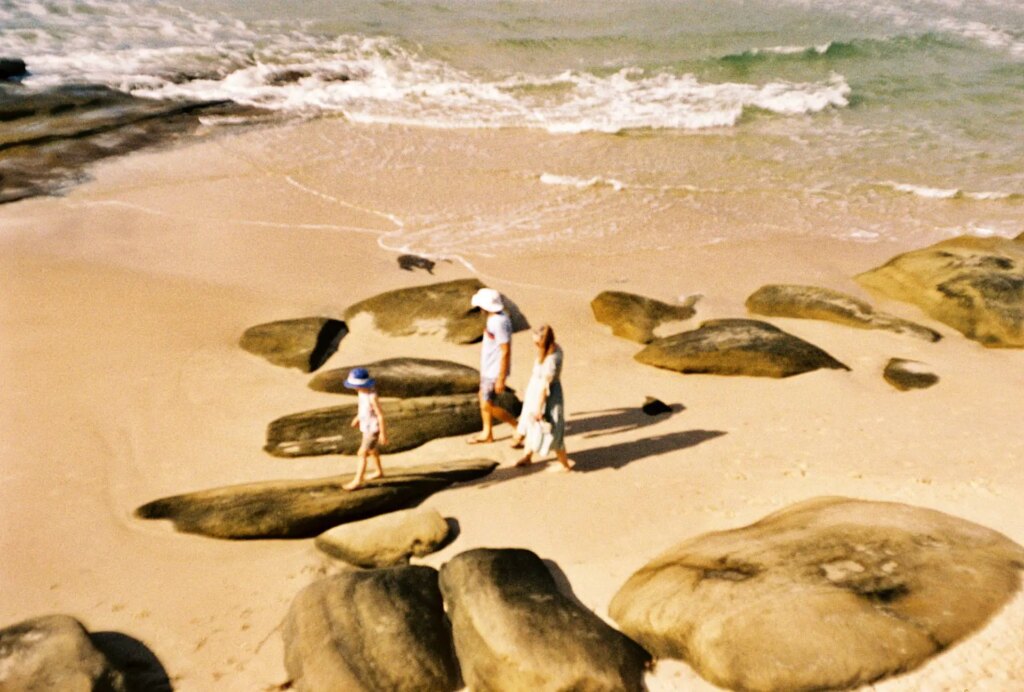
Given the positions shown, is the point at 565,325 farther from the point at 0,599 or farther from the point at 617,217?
the point at 0,599

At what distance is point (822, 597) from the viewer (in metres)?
5.19

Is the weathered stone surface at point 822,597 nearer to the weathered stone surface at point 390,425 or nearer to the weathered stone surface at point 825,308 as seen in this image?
the weathered stone surface at point 390,425

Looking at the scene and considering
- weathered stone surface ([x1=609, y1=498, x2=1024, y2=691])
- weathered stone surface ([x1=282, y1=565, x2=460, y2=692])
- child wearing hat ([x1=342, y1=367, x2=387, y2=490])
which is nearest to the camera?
weathered stone surface ([x1=609, y1=498, x2=1024, y2=691])

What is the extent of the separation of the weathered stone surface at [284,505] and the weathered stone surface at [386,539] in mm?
174

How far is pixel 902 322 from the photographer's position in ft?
35.0

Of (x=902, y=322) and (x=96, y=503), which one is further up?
(x=902, y=322)

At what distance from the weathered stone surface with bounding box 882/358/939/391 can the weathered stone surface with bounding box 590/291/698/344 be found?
238cm

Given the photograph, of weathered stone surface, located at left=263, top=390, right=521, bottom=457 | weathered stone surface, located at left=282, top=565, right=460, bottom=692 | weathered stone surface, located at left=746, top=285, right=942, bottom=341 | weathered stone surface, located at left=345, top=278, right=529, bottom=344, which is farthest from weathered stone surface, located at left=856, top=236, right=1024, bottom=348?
weathered stone surface, located at left=282, top=565, right=460, bottom=692

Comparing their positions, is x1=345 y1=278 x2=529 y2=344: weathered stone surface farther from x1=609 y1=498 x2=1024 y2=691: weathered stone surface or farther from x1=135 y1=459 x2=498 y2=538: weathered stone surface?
x1=609 y1=498 x2=1024 y2=691: weathered stone surface

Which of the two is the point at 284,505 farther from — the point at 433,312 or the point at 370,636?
the point at 433,312

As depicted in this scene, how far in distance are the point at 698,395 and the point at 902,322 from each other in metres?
3.20

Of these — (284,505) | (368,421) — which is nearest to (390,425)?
(368,421)

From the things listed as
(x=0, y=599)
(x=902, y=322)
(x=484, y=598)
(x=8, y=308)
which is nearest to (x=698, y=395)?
(x=902, y=322)

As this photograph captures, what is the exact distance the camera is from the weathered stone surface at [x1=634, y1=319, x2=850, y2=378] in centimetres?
930
